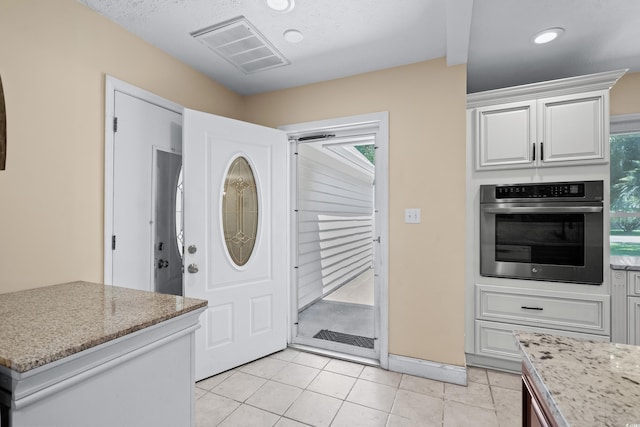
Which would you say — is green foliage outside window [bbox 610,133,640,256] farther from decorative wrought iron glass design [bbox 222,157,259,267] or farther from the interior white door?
decorative wrought iron glass design [bbox 222,157,259,267]

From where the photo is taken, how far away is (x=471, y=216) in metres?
2.51

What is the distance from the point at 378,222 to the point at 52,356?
2.24 m

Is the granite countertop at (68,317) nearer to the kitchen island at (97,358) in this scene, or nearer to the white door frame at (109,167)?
the kitchen island at (97,358)

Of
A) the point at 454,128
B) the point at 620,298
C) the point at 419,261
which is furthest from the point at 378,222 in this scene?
the point at 620,298

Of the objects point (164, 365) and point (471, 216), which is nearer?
point (164, 365)

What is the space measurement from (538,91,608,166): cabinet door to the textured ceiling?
407 millimetres

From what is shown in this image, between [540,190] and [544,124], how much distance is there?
51 centimetres

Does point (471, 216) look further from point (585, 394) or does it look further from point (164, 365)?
point (164, 365)

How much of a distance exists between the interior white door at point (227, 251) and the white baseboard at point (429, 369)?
105cm

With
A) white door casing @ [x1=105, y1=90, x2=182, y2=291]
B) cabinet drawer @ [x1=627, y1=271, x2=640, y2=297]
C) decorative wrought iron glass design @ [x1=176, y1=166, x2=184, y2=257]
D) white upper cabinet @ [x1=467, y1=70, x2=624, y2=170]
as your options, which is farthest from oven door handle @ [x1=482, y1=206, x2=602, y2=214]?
white door casing @ [x1=105, y1=90, x2=182, y2=291]

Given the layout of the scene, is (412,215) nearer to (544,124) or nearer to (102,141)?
(544,124)

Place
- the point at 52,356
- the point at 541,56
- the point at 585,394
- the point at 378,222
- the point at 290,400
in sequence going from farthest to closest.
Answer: the point at 378,222, the point at 541,56, the point at 290,400, the point at 52,356, the point at 585,394

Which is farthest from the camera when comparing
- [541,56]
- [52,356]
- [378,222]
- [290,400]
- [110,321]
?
[378,222]

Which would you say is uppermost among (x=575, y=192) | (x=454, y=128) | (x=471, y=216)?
(x=454, y=128)
